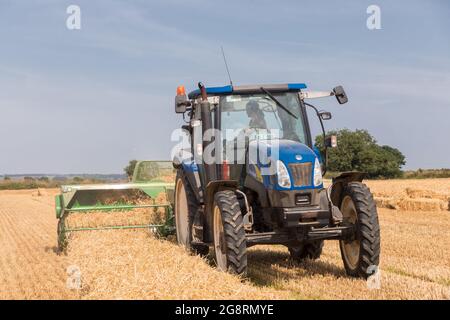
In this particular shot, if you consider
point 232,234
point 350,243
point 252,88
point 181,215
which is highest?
point 252,88

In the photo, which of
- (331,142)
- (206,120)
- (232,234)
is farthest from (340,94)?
(232,234)

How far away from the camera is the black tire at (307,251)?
291 inches

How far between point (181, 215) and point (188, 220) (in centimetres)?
91

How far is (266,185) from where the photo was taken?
19.3 feet

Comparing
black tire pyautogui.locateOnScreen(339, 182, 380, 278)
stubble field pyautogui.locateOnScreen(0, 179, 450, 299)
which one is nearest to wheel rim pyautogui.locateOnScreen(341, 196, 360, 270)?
black tire pyautogui.locateOnScreen(339, 182, 380, 278)

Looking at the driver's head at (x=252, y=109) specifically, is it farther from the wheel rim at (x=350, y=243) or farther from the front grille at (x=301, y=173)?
the wheel rim at (x=350, y=243)

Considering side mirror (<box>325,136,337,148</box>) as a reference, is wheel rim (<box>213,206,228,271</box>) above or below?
below

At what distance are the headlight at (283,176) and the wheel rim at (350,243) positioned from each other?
2.79 feet

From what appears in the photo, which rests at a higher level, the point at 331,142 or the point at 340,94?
the point at 340,94

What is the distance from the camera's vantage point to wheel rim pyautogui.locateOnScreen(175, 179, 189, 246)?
8.00 m

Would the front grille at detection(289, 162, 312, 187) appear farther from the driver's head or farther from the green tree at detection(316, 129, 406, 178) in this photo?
the green tree at detection(316, 129, 406, 178)

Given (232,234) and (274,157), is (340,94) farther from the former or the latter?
(232,234)

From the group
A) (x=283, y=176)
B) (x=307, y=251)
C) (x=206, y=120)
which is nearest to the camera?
(x=283, y=176)

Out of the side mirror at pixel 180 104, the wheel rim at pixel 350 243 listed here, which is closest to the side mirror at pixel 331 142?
the wheel rim at pixel 350 243
